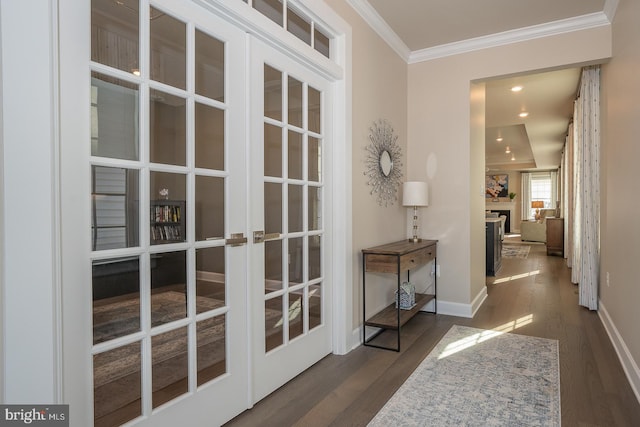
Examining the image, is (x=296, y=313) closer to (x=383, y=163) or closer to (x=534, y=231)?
(x=383, y=163)

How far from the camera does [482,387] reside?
2.26m

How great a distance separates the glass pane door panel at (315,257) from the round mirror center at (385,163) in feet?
3.57

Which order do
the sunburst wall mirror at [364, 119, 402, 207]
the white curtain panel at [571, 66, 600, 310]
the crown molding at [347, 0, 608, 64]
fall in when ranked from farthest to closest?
1. the white curtain panel at [571, 66, 600, 310]
2. the sunburst wall mirror at [364, 119, 402, 207]
3. the crown molding at [347, 0, 608, 64]

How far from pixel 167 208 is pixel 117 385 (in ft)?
2.35

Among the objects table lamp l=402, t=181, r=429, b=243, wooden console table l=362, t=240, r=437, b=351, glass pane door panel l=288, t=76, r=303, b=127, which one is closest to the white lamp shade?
table lamp l=402, t=181, r=429, b=243

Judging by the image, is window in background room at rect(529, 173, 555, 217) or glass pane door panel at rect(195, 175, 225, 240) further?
window in background room at rect(529, 173, 555, 217)

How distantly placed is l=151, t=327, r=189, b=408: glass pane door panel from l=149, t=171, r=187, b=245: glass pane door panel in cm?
42

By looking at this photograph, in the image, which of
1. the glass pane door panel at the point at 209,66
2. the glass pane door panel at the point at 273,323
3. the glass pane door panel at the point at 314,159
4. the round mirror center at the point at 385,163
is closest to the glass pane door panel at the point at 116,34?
the glass pane door panel at the point at 209,66

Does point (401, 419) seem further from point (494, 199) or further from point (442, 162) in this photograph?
point (494, 199)

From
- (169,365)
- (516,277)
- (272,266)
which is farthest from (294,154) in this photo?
(516,277)

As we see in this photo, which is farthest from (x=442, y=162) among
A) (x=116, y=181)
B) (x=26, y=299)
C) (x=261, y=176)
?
(x=26, y=299)

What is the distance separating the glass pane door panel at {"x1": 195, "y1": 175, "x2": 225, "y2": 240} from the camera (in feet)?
5.89

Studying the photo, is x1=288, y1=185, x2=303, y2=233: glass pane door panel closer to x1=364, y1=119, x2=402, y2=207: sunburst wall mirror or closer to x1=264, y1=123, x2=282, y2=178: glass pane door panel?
x1=264, y1=123, x2=282, y2=178: glass pane door panel

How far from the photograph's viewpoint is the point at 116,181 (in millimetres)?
1448
